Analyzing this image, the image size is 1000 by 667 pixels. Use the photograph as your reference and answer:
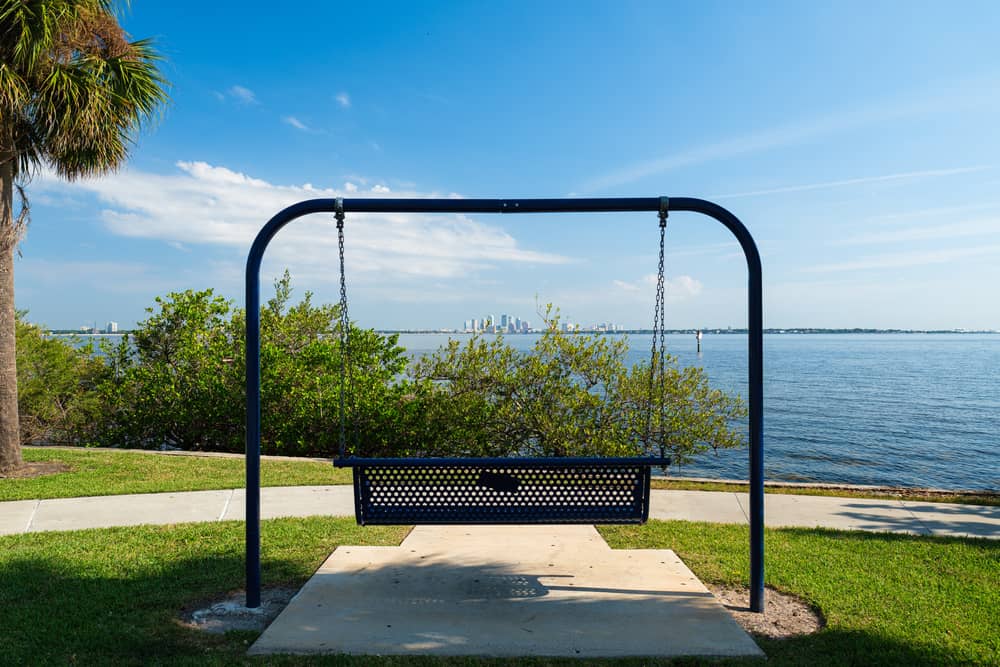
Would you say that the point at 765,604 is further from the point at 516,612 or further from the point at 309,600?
the point at 309,600

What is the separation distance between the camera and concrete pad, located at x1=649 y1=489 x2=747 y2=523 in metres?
6.38

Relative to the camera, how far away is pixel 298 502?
6.84m

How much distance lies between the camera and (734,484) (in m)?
8.10

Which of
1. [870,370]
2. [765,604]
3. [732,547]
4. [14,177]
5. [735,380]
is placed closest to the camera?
[765,604]

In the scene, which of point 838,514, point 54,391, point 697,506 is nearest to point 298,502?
point 697,506

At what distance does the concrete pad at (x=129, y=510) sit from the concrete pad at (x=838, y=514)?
5461 millimetres

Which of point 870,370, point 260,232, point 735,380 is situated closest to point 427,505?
point 260,232

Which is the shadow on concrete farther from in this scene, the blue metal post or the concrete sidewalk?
the concrete sidewalk

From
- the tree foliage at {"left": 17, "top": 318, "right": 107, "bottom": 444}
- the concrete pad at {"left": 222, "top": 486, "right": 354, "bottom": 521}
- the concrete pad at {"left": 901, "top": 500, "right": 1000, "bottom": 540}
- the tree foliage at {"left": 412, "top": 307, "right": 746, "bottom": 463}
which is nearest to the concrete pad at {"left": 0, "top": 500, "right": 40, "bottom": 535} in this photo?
the concrete pad at {"left": 222, "top": 486, "right": 354, "bottom": 521}

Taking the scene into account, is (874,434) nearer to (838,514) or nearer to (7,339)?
(838,514)

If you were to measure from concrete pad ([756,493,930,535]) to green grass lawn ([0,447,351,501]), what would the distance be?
190 inches

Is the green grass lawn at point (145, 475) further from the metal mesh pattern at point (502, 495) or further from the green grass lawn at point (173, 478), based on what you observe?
the metal mesh pattern at point (502, 495)

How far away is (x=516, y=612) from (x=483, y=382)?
6516mm

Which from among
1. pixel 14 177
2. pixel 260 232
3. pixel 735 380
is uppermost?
pixel 14 177
